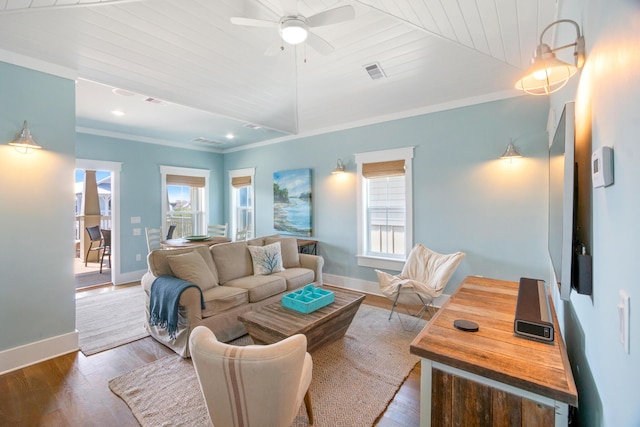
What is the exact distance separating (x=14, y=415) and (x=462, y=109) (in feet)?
17.3

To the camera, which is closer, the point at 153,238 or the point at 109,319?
the point at 109,319

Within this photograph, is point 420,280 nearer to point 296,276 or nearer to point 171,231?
point 296,276

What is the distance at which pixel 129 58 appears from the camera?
2.68 meters

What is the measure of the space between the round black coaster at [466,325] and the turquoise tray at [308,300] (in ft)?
4.51

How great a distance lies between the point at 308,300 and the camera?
2.73 m

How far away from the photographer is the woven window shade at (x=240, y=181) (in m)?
6.53

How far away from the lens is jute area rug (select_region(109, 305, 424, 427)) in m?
1.96

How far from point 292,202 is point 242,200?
1829mm

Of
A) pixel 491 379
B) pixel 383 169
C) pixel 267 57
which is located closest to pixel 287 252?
pixel 383 169

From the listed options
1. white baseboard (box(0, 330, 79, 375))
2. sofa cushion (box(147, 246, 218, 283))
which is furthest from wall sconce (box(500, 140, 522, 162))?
white baseboard (box(0, 330, 79, 375))

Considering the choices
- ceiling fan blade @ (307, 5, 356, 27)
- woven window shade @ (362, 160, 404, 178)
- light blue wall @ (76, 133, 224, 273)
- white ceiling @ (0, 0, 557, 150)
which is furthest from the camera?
light blue wall @ (76, 133, 224, 273)

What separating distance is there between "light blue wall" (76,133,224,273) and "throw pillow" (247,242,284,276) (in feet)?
10.2

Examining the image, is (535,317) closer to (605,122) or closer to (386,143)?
(605,122)

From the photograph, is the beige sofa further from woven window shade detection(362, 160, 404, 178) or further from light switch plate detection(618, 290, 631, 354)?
light switch plate detection(618, 290, 631, 354)
